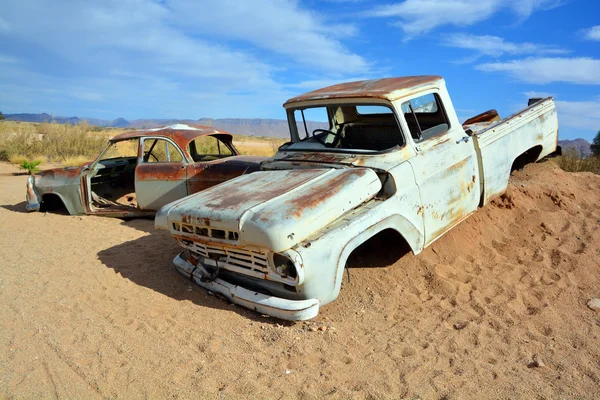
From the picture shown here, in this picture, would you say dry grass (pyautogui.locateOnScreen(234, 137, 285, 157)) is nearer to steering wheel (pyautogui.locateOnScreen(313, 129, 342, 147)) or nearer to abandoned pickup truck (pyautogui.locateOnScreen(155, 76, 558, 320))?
steering wheel (pyautogui.locateOnScreen(313, 129, 342, 147))

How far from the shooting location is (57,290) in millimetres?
4684

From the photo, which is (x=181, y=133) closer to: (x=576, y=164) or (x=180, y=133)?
(x=180, y=133)

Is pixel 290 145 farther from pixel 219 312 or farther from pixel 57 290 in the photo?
pixel 57 290

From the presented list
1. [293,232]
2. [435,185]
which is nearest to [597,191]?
[435,185]

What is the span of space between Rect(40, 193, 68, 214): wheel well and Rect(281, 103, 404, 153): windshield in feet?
16.0

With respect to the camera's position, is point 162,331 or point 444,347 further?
point 162,331

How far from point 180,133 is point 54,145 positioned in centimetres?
1320

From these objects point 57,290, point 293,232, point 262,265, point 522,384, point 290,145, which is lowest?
point 522,384

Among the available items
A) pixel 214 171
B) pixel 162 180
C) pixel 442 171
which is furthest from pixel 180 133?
pixel 442 171

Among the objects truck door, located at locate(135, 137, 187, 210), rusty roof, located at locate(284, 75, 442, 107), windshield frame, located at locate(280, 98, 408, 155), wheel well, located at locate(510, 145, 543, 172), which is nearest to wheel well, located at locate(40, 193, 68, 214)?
truck door, located at locate(135, 137, 187, 210)

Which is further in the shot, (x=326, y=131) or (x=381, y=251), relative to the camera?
(x=326, y=131)

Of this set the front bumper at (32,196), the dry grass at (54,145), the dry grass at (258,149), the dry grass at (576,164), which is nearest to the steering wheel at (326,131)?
the front bumper at (32,196)

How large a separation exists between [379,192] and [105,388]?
2.62m

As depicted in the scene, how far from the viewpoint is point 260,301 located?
3.86 m
